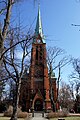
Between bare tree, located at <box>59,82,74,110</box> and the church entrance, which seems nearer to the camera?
the church entrance

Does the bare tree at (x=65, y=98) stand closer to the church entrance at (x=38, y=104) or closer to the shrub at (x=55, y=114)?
the church entrance at (x=38, y=104)

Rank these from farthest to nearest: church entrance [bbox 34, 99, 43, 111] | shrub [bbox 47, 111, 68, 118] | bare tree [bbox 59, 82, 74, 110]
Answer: bare tree [bbox 59, 82, 74, 110], church entrance [bbox 34, 99, 43, 111], shrub [bbox 47, 111, 68, 118]

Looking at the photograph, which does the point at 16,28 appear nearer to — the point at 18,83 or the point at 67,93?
the point at 18,83

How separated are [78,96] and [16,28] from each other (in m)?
61.9

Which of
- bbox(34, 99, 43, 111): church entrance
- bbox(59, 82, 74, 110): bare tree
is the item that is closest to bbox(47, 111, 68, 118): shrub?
bbox(34, 99, 43, 111): church entrance

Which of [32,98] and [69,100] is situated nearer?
[32,98]

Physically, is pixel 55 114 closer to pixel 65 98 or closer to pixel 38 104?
pixel 38 104

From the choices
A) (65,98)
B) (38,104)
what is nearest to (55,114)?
(38,104)

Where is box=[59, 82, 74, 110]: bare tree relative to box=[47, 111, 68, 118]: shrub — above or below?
above

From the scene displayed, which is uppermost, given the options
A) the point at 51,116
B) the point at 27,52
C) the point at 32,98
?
the point at 27,52

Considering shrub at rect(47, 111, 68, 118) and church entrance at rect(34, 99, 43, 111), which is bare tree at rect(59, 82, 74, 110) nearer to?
church entrance at rect(34, 99, 43, 111)

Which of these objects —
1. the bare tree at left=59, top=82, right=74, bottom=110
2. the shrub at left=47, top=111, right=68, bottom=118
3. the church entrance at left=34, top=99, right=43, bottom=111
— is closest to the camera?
the shrub at left=47, top=111, right=68, bottom=118

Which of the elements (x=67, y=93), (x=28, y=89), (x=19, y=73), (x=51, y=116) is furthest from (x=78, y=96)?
(x=19, y=73)

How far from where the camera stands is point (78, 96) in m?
69.4
